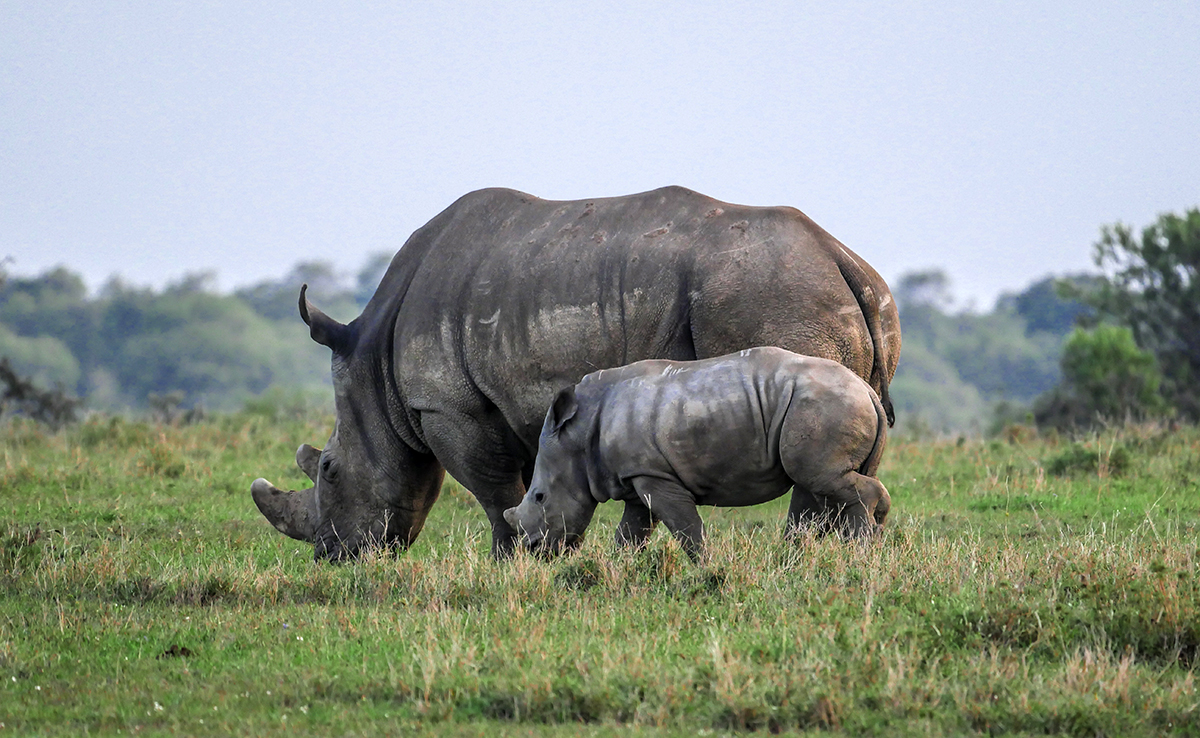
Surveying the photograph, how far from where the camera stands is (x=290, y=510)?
34.0 feet

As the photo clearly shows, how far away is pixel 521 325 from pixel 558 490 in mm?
1153

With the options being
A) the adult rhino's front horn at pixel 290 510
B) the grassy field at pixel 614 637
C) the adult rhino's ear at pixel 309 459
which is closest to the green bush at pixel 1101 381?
the grassy field at pixel 614 637

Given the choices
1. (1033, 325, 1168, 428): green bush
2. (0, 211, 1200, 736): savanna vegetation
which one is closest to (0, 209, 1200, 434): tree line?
(1033, 325, 1168, 428): green bush

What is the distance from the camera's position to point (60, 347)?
68.2 m

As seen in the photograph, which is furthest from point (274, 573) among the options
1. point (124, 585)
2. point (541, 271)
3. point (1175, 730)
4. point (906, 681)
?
point (1175, 730)

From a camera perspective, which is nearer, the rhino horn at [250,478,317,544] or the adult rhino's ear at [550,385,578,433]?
the adult rhino's ear at [550,385,578,433]

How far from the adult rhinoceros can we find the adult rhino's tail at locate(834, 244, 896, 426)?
0.03 feet

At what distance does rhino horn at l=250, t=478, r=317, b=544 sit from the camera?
10336 mm

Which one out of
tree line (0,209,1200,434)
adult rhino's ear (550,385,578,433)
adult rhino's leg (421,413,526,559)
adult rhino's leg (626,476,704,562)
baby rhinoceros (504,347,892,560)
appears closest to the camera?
baby rhinoceros (504,347,892,560)

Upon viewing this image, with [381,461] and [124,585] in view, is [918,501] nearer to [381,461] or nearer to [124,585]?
[381,461]

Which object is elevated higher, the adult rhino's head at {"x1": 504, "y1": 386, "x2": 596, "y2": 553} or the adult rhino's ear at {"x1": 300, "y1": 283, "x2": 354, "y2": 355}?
the adult rhino's ear at {"x1": 300, "y1": 283, "x2": 354, "y2": 355}

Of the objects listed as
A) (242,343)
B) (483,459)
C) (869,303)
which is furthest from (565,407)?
(242,343)

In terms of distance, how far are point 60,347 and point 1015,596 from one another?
66.8m

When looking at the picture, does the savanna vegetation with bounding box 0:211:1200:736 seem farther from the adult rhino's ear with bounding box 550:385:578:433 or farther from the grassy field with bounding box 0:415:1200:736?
the adult rhino's ear with bounding box 550:385:578:433
